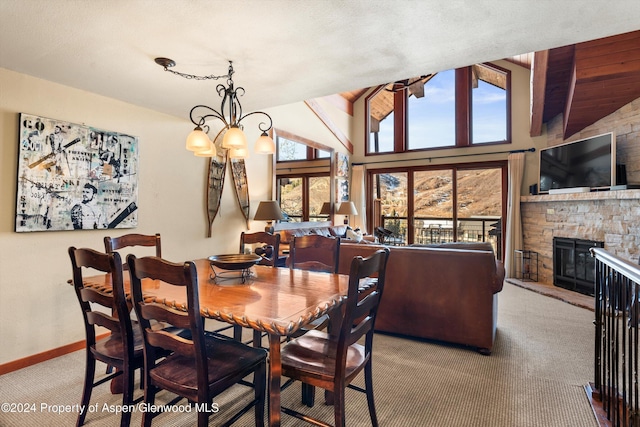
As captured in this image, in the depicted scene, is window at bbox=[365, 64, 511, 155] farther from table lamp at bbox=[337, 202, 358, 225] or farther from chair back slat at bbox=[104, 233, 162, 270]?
chair back slat at bbox=[104, 233, 162, 270]

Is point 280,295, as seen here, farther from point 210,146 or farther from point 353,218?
point 353,218

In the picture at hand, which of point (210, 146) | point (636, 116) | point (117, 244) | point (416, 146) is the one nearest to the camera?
point (210, 146)

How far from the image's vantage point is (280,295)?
1.72 meters

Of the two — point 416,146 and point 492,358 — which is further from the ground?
point 416,146

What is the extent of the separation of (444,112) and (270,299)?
6.87m

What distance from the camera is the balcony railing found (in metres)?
1.49

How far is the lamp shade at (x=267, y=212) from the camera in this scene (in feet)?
14.6

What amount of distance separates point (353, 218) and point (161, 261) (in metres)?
6.67

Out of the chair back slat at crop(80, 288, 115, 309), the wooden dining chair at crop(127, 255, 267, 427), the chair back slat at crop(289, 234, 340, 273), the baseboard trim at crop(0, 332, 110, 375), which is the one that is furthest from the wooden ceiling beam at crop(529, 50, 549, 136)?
the baseboard trim at crop(0, 332, 110, 375)

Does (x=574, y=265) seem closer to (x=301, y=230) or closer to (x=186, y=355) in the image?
(x=301, y=230)

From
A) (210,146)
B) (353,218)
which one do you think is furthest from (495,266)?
(353,218)

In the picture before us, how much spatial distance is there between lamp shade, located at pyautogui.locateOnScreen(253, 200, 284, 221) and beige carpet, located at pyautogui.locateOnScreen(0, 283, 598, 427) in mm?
2101

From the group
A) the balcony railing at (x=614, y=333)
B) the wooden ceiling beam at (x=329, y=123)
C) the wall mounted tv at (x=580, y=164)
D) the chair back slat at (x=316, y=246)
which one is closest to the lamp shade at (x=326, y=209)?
the wooden ceiling beam at (x=329, y=123)

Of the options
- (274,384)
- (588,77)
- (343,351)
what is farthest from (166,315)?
(588,77)
